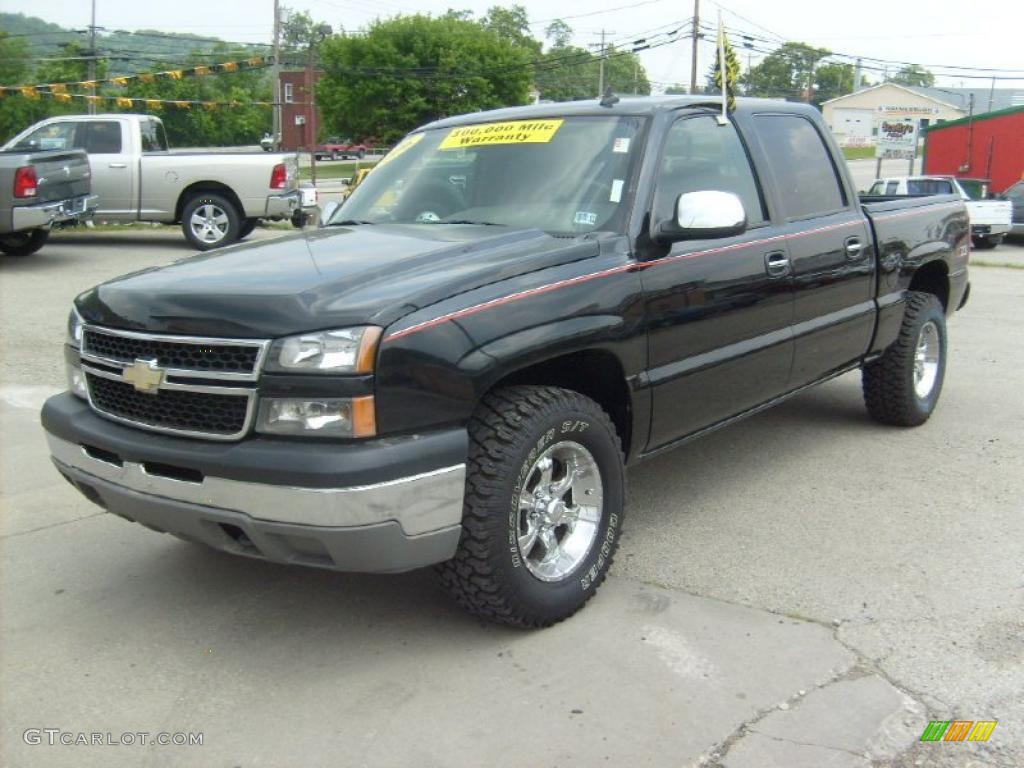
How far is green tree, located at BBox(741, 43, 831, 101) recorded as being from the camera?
3216 inches

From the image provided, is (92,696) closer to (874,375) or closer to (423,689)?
(423,689)

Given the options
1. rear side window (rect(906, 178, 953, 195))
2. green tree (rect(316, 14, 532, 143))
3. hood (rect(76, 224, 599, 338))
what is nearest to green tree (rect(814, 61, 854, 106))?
green tree (rect(316, 14, 532, 143))

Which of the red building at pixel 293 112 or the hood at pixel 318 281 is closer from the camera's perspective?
the hood at pixel 318 281

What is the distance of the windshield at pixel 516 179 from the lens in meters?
4.05

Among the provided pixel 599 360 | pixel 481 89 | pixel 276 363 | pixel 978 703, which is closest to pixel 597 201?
pixel 599 360

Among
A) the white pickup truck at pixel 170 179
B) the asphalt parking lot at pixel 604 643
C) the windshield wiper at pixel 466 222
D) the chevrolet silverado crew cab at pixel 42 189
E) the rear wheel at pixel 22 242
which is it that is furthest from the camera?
the white pickup truck at pixel 170 179

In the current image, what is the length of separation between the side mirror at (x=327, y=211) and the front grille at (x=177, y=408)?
1618 mm

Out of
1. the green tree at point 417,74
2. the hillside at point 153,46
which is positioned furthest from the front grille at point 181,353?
the green tree at point 417,74

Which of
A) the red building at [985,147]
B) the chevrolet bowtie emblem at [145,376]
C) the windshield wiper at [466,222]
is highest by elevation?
the red building at [985,147]

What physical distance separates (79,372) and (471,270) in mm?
1480

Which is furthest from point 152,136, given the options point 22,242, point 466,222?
point 466,222

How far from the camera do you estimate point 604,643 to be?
3.46 meters

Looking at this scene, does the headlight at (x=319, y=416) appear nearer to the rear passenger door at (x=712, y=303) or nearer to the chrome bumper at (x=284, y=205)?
the rear passenger door at (x=712, y=303)

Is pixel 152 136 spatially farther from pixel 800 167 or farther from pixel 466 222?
pixel 466 222
